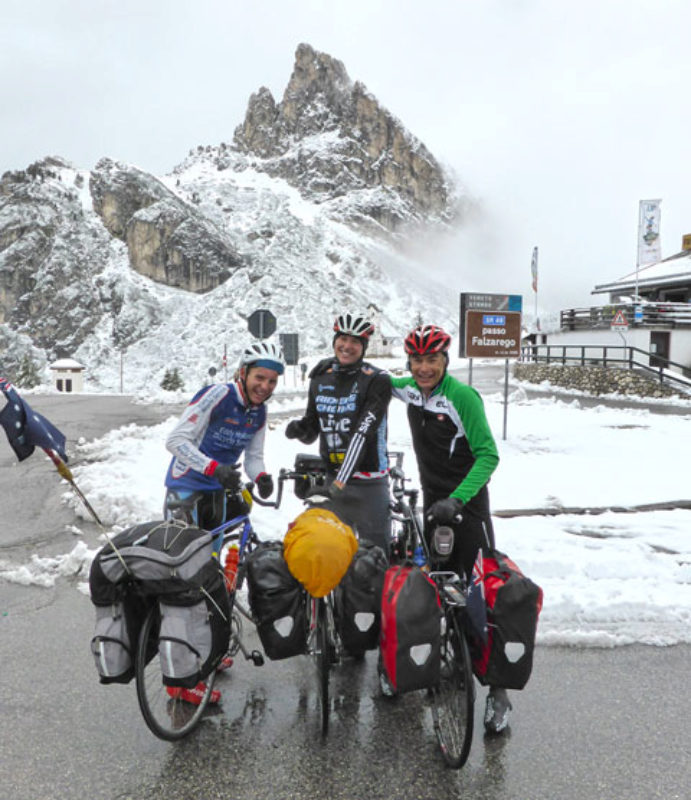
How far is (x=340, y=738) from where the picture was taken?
9.88 ft

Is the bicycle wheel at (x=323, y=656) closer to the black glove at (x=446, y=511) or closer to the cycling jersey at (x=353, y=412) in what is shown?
the black glove at (x=446, y=511)

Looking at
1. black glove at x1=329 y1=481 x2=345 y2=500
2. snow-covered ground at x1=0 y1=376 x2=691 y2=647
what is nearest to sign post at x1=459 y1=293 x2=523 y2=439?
snow-covered ground at x1=0 y1=376 x2=691 y2=647

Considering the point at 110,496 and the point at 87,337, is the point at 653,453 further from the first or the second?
the point at 87,337

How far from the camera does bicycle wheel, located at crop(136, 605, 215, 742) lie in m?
2.74

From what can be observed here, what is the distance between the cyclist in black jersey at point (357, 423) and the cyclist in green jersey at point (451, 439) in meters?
0.38

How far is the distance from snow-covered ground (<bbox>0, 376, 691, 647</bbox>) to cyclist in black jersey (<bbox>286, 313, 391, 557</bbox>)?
1600 mm

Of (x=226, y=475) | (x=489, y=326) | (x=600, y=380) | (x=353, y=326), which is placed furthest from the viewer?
(x=600, y=380)

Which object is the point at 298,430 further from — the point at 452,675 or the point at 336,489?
the point at 452,675

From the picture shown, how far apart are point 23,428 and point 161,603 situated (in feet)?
4.25

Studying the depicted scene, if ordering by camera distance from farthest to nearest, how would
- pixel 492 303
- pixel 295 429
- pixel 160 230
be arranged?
pixel 160 230 < pixel 492 303 < pixel 295 429

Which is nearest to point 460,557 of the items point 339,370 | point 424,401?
point 424,401

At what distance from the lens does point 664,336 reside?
26.6 m

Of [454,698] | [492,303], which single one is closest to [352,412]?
[454,698]

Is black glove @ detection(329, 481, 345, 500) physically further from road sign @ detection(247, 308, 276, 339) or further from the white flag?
the white flag
